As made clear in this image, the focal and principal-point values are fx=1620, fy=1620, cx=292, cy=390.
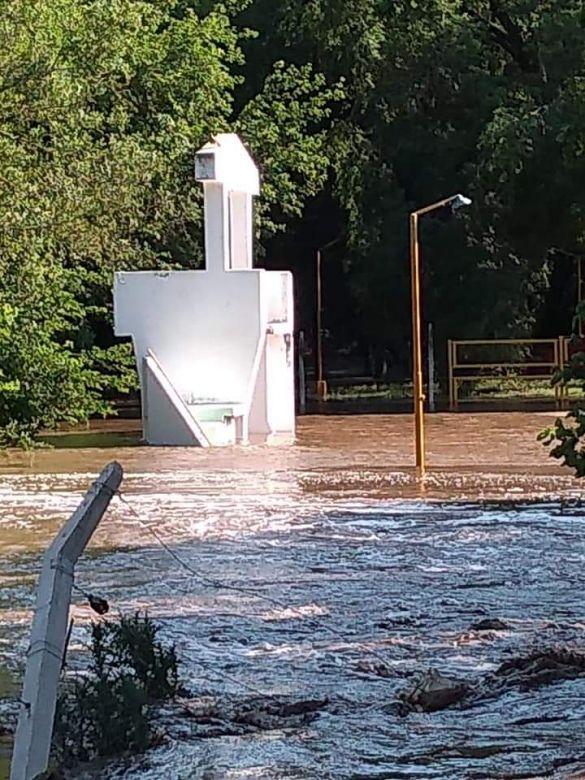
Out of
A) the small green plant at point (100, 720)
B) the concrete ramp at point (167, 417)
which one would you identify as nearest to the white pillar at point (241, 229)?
the concrete ramp at point (167, 417)

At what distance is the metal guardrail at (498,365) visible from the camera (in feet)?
119

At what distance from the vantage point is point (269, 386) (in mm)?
29375

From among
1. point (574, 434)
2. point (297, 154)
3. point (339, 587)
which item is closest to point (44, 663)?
point (574, 434)

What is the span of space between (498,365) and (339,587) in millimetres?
24794

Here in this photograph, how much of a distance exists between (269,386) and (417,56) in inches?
428

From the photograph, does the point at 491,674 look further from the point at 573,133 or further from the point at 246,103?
the point at 246,103

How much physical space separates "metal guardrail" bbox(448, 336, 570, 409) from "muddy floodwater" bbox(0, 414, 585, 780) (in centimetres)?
1109

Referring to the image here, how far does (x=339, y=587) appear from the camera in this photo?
1323 centimetres

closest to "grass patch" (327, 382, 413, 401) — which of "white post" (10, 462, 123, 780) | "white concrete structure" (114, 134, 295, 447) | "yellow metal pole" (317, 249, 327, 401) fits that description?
"yellow metal pole" (317, 249, 327, 401)

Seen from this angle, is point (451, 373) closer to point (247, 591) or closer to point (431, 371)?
point (431, 371)

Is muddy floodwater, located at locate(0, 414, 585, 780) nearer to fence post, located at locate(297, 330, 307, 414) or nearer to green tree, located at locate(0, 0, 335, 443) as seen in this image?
green tree, located at locate(0, 0, 335, 443)

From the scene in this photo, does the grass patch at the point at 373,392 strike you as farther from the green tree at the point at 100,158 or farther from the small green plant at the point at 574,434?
the small green plant at the point at 574,434

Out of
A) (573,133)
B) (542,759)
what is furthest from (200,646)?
(573,133)

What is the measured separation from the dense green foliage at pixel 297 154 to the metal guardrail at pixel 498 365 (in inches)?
25.3
